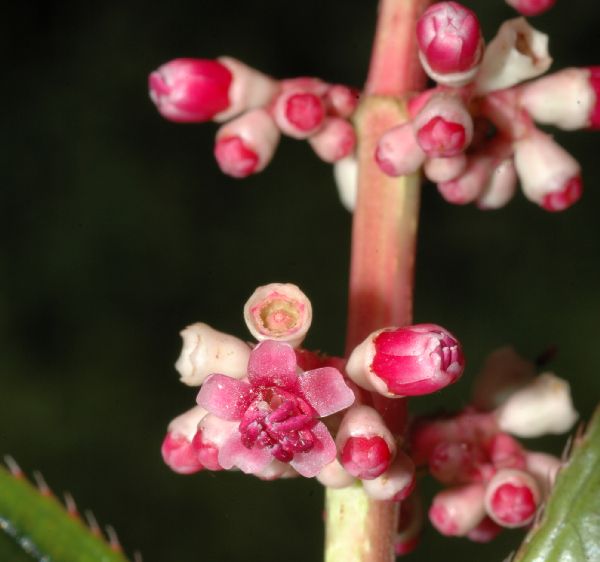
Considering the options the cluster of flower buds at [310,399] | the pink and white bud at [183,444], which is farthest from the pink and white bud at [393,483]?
the pink and white bud at [183,444]

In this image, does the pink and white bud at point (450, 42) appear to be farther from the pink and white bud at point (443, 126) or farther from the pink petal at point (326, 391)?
the pink petal at point (326, 391)

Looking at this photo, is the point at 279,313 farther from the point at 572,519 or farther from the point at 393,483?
the point at 572,519

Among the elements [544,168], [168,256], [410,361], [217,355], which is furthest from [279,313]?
[168,256]

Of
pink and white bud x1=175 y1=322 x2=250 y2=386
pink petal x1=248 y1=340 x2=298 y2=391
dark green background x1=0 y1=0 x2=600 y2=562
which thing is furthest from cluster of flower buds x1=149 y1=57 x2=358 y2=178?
dark green background x1=0 y1=0 x2=600 y2=562

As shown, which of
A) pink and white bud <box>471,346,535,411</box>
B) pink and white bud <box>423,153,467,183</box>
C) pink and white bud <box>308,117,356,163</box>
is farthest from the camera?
pink and white bud <box>471,346,535,411</box>

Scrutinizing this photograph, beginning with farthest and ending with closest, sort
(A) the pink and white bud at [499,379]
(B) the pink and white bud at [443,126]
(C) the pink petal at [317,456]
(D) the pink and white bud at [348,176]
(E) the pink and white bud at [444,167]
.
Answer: (A) the pink and white bud at [499,379] → (D) the pink and white bud at [348,176] → (E) the pink and white bud at [444,167] → (B) the pink and white bud at [443,126] → (C) the pink petal at [317,456]

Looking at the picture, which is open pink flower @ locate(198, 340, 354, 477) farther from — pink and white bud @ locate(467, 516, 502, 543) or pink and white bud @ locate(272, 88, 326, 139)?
pink and white bud @ locate(467, 516, 502, 543)

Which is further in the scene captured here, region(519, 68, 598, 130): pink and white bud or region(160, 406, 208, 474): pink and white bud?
region(519, 68, 598, 130): pink and white bud
